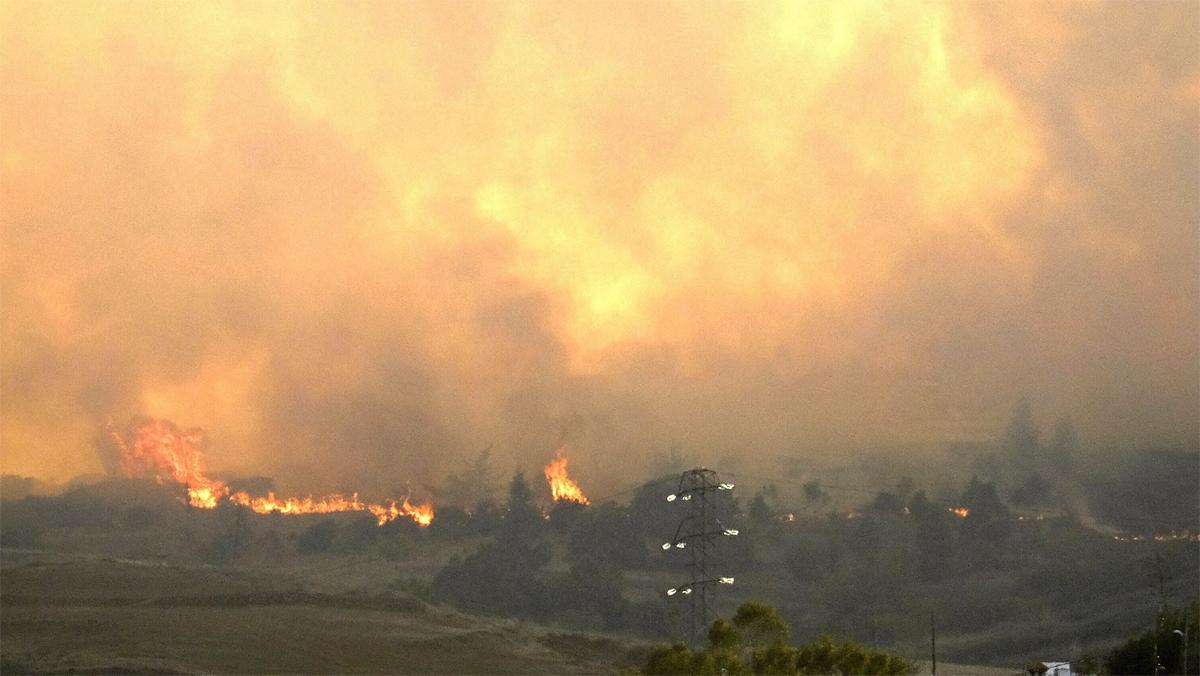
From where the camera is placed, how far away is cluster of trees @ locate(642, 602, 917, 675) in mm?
115750

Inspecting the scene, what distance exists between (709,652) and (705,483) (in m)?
31.8

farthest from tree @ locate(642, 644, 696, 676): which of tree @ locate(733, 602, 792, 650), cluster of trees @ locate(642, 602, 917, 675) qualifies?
tree @ locate(733, 602, 792, 650)

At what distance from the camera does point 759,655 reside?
119m

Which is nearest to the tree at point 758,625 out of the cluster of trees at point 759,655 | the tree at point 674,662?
the cluster of trees at point 759,655

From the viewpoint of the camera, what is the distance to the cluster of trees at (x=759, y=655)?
116m

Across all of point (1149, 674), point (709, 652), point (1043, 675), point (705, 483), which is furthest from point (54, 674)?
point (1149, 674)

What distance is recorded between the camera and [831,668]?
402 feet

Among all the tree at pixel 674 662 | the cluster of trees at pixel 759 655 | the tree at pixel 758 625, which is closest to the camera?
the tree at pixel 674 662

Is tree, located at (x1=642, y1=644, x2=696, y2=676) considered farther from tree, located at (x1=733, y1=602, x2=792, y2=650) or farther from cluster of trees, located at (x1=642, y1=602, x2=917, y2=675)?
tree, located at (x1=733, y1=602, x2=792, y2=650)

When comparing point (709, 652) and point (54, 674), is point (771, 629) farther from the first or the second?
point (54, 674)

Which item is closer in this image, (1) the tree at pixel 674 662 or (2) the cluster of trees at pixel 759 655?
(1) the tree at pixel 674 662

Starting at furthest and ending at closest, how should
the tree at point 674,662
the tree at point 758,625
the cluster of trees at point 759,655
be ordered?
the tree at point 758,625 < the cluster of trees at point 759,655 < the tree at point 674,662

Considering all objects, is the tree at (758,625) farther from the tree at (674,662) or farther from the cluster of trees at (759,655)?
the tree at (674,662)

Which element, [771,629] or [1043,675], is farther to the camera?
[1043,675]
